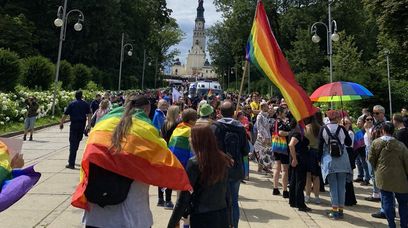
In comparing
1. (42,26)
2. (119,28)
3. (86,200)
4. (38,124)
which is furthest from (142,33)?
(86,200)

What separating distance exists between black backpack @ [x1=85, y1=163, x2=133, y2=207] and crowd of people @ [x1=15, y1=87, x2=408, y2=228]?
0.24 m

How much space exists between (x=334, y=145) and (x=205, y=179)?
4066 millimetres

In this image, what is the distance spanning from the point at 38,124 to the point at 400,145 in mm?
19244

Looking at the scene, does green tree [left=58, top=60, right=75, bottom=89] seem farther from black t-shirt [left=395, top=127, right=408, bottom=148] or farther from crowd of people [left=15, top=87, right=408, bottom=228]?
black t-shirt [left=395, top=127, right=408, bottom=148]

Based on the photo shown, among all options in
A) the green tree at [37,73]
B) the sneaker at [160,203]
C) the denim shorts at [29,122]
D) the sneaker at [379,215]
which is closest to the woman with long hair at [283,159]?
the sneaker at [379,215]

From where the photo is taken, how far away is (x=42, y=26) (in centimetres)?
5444

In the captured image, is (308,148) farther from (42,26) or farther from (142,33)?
(142,33)

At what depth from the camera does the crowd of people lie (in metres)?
3.91

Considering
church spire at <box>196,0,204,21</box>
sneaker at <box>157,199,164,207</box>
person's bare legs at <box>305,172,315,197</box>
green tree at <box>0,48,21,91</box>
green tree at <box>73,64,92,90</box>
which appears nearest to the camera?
sneaker at <box>157,199,164,207</box>

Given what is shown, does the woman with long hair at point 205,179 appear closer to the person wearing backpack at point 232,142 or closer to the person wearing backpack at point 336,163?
the person wearing backpack at point 232,142

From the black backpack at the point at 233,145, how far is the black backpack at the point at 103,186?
2453mm

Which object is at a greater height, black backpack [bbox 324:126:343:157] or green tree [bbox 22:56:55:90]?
green tree [bbox 22:56:55:90]

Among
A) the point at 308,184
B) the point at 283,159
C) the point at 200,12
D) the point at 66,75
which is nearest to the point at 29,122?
the point at 283,159

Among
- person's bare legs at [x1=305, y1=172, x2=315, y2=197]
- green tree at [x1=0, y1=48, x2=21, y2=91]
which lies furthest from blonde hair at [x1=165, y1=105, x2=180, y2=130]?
green tree at [x1=0, y1=48, x2=21, y2=91]
